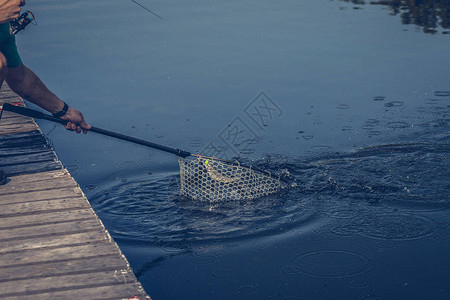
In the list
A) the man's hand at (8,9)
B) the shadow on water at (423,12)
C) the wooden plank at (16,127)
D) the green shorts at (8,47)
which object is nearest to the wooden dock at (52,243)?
the wooden plank at (16,127)

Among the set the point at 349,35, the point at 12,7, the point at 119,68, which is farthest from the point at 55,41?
the point at 12,7

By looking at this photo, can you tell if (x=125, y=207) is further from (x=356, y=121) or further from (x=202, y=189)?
(x=356, y=121)

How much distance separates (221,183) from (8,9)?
10.3ft

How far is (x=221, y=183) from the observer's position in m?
7.45

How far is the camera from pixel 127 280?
14.7 ft

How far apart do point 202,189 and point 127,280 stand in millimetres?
2800

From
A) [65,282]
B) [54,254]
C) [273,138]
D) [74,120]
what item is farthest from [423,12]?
[65,282]

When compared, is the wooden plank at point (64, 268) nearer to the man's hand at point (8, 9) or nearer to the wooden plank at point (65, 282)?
the wooden plank at point (65, 282)

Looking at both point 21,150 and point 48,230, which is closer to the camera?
point 48,230

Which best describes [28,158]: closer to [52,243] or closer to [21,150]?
[21,150]

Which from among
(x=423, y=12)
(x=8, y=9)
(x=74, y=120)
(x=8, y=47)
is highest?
(x=8, y=9)

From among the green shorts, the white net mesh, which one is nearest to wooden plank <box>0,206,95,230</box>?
the green shorts

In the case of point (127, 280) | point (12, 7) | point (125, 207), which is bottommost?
point (125, 207)

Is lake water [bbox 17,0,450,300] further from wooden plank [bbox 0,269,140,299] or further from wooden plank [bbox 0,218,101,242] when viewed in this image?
wooden plank [bbox 0,269,140,299]
